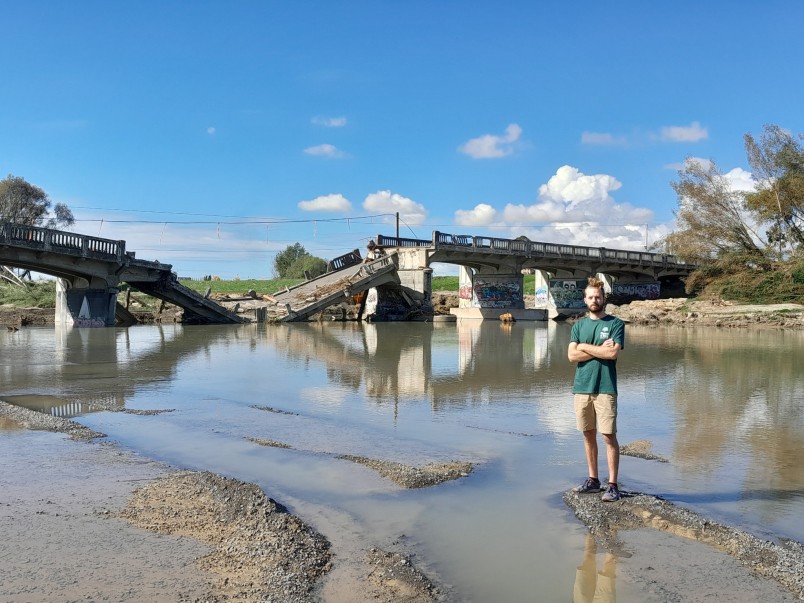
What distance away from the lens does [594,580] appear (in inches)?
173

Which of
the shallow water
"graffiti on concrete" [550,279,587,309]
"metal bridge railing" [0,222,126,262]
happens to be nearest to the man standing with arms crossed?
the shallow water

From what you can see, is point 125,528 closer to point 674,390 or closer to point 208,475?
point 208,475

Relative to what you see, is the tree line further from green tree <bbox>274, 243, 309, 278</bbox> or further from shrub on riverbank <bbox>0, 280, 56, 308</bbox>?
green tree <bbox>274, 243, 309, 278</bbox>

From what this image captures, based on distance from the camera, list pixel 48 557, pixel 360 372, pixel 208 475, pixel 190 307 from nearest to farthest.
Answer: pixel 48 557 → pixel 208 475 → pixel 360 372 → pixel 190 307

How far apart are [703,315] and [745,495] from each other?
44224mm

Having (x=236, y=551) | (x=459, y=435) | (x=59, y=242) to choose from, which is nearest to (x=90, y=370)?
(x=459, y=435)

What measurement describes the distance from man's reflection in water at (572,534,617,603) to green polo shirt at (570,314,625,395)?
5.30 feet

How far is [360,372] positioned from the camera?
16547mm

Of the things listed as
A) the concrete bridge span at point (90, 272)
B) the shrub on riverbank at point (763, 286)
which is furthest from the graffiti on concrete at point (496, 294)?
the concrete bridge span at point (90, 272)

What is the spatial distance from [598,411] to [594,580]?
194cm

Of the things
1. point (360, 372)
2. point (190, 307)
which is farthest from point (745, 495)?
point (190, 307)

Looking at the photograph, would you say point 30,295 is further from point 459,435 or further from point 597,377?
point 597,377

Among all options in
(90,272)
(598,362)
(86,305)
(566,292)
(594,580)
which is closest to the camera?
(594,580)

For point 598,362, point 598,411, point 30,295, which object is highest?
point 30,295
